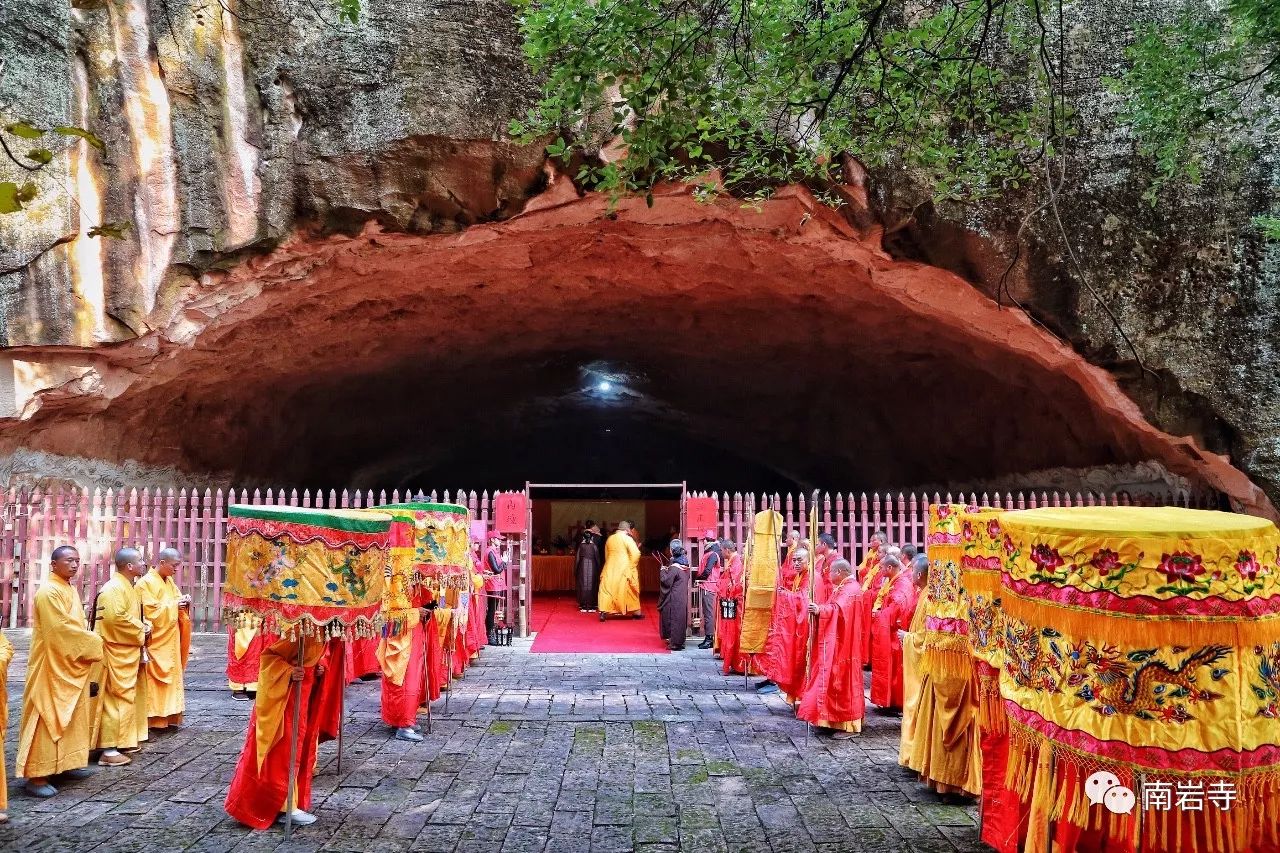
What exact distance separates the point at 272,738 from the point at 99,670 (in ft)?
6.29

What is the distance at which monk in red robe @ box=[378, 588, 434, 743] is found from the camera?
6605 millimetres

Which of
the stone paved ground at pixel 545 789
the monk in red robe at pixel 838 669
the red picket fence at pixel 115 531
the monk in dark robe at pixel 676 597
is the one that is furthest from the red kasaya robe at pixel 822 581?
the monk in dark robe at pixel 676 597

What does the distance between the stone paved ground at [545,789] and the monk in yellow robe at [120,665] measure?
0.19 metres

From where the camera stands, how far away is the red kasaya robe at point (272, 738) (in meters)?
4.75

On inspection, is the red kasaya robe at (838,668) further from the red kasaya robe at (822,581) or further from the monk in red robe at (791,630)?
the monk in red robe at (791,630)

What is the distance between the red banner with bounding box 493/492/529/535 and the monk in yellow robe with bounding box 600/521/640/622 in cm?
248

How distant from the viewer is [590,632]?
1259cm

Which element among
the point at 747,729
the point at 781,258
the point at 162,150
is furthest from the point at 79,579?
the point at 781,258

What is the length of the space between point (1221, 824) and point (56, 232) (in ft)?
35.5

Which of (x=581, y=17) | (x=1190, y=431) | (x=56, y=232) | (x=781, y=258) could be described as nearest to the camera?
(x=581, y=17)

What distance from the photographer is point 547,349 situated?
15.7 m

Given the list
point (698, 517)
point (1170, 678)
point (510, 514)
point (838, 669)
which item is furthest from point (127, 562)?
point (698, 517)

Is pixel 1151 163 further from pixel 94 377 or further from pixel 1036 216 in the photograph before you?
pixel 94 377

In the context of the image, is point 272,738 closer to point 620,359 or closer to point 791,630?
point 791,630
